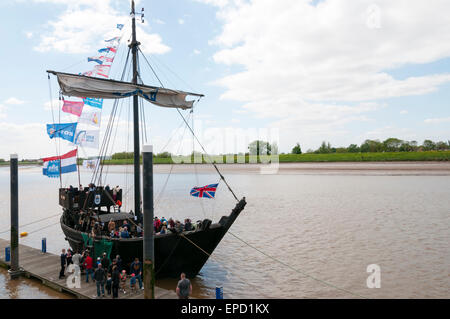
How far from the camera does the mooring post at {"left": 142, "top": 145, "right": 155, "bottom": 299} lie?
9125 millimetres

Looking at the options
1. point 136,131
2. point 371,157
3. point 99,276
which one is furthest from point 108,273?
point 371,157

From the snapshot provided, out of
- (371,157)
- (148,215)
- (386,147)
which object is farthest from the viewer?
(386,147)

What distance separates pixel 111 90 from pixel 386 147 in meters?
105

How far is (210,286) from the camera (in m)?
13.7

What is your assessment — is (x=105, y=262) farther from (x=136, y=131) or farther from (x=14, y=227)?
(x=136, y=131)

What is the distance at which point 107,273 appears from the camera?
38.5ft

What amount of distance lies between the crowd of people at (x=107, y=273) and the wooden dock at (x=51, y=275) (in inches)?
8.2

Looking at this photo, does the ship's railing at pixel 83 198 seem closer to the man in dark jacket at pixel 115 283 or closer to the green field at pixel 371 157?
the man in dark jacket at pixel 115 283

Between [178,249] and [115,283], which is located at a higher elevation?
[178,249]

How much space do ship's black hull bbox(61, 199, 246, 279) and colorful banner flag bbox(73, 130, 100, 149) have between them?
5735mm

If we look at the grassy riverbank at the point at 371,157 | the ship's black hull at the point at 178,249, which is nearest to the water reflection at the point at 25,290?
the ship's black hull at the point at 178,249
